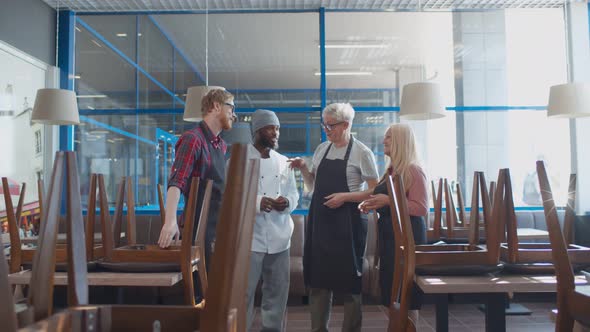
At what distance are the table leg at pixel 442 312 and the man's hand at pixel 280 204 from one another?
829 mm

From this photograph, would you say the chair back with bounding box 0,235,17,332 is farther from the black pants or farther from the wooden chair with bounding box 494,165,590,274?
the black pants

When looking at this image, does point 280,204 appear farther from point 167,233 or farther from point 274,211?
point 167,233

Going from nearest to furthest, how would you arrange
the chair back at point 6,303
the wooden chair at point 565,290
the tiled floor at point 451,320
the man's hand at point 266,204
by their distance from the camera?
the chair back at point 6,303 < the wooden chair at point 565,290 < the man's hand at point 266,204 < the tiled floor at point 451,320

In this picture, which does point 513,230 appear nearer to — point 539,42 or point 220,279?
point 220,279

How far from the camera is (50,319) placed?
0.70 metres

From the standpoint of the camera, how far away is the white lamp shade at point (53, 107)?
4.39 m

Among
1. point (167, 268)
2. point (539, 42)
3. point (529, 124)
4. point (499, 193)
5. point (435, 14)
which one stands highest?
point (435, 14)

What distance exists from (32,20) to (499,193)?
548 cm

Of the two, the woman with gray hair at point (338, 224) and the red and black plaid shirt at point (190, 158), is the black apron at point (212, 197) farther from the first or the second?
the woman with gray hair at point (338, 224)

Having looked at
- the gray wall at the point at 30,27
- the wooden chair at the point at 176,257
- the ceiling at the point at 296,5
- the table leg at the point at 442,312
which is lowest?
the table leg at the point at 442,312

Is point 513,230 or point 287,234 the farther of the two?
point 287,234

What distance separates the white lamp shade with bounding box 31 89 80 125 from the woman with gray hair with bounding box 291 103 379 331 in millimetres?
2825

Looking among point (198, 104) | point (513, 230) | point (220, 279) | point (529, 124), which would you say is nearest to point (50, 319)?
point (220, 279)

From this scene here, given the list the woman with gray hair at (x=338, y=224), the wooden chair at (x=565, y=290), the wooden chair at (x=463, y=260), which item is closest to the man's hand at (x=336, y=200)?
the woman with gray hair at (x=338, y=224)
